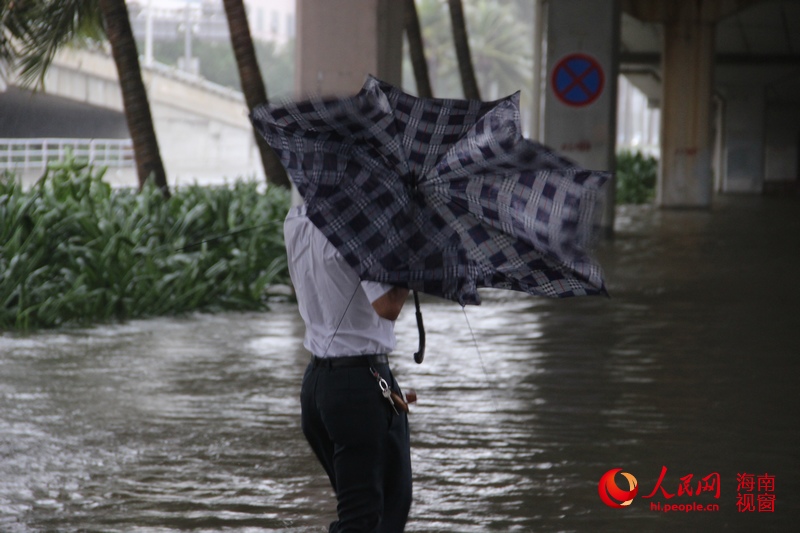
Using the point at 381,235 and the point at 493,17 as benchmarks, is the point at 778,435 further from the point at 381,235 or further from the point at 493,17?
the point at 493,17

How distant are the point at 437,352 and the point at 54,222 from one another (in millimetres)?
4091

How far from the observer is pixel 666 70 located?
3095cm

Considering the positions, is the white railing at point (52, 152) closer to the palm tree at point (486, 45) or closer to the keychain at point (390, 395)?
the keychain at point (390, 395)

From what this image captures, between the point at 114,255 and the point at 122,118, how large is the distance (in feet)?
146

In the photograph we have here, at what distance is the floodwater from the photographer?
5.31 metres

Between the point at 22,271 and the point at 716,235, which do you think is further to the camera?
the point at 716,235

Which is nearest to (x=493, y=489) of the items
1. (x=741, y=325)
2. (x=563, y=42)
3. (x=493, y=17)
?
(x=741, y=325)

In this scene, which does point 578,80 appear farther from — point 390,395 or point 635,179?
point 635,179

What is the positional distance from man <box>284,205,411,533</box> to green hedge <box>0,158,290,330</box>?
6.01 metres

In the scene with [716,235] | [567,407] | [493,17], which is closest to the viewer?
[567,407]

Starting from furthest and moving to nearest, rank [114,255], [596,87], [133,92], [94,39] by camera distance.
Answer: [94,39] < [596,87] < [133,92] < [114,255]

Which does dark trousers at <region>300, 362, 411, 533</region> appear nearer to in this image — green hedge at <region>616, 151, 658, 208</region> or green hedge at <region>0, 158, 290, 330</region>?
green hedge at <region>0, 158, 290, 330</region>

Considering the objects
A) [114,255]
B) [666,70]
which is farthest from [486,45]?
[114,255]

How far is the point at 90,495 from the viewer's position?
550cm
